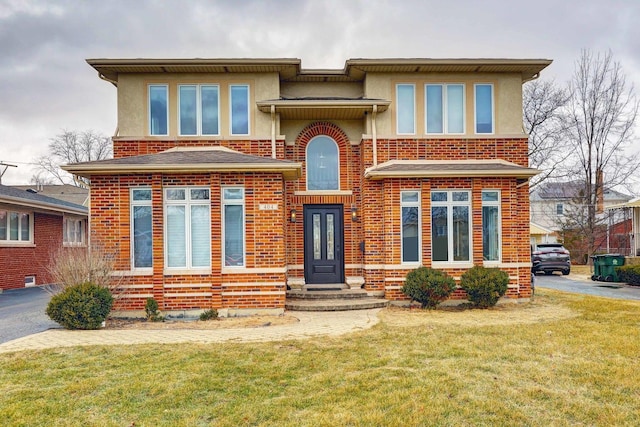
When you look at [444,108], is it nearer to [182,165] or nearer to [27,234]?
[182,165]

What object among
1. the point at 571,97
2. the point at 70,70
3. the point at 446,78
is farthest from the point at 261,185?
the point at 571,97

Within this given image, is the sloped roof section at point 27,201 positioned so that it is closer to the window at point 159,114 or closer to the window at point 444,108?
the window at point 159,114

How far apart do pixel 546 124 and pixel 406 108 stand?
58.8 ft

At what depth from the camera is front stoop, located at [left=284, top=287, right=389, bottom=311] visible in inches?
400

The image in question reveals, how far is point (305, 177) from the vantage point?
11984 millimetres

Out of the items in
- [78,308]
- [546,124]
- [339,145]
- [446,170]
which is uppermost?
[546,124]

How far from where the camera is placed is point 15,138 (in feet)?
103

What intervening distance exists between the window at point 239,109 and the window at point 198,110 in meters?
0.42

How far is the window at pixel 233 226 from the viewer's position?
9.84 meters

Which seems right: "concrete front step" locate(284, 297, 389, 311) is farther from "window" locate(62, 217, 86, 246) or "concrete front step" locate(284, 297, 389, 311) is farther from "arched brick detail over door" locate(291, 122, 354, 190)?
"window" locate(62, 217, 86, 246)

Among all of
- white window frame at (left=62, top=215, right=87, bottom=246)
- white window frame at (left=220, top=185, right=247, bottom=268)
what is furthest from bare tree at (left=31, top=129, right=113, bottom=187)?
white window frame at (left=220, top=185, right=247, bottom=268)

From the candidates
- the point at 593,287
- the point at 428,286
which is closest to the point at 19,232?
the point at 428,286

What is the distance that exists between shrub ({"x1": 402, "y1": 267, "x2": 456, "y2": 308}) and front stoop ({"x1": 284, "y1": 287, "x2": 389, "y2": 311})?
2.59ft

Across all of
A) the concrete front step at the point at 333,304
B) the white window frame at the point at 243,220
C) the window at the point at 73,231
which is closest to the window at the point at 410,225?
the concrete front step at the point at 333,304
